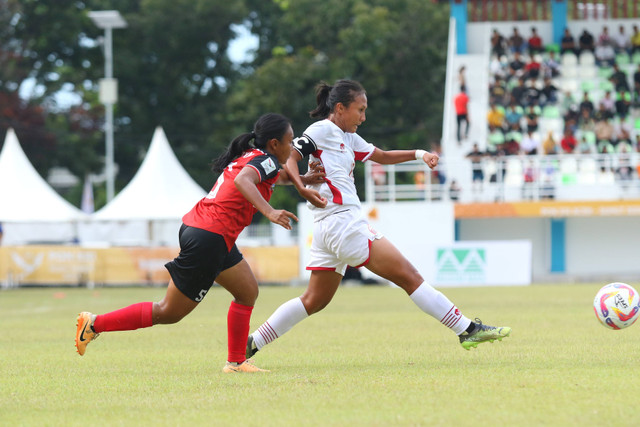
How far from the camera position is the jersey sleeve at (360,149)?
827 cm

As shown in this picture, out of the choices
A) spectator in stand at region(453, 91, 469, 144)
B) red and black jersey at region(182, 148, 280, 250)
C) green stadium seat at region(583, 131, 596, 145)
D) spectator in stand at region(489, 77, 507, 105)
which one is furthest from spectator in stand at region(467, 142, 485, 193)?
red and black jersey at region(182, 148, 280, 250)

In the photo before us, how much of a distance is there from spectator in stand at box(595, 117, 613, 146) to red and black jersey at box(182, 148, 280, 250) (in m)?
25.3

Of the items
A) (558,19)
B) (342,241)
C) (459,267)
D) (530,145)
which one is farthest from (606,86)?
(342,241)

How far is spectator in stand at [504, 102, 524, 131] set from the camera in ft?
105

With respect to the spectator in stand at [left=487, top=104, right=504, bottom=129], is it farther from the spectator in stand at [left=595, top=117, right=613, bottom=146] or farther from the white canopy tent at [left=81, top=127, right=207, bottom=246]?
the white canopy tent at [left=81, top=127, right=207, bottom=246]

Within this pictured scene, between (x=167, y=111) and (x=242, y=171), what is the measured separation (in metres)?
47.1

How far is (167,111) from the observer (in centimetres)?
5353

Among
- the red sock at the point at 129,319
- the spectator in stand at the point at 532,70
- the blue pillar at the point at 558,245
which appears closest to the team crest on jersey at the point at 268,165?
the red sock at the point at 129,319

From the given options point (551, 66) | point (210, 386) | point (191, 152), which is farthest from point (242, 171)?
point (191, 152)

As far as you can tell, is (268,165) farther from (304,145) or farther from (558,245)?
(558,245)

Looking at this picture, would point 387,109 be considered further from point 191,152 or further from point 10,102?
point 10,102

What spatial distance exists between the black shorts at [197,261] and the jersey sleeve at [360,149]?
4.83ft

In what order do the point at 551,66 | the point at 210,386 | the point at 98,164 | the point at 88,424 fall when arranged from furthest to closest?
the point at 98,164 → the point at 551,66 → the point at 210,386 → the point at 88,424

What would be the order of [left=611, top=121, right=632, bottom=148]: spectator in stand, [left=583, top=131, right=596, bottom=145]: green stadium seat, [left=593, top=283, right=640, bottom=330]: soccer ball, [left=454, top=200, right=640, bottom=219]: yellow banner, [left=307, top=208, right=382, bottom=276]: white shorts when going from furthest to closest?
[left=583, top=131, right=596, bottom=145]: green stadium seat → [left=611, top=121, right=632, bottom=148]: spectator in stand → [left=454, top=200, right=640, bottom=219]: yellow banner → [left=593, top=283, right=640, bottom=330]: soccer ball → [left=307, top=208, right=382, bottom=276]: white shorts
